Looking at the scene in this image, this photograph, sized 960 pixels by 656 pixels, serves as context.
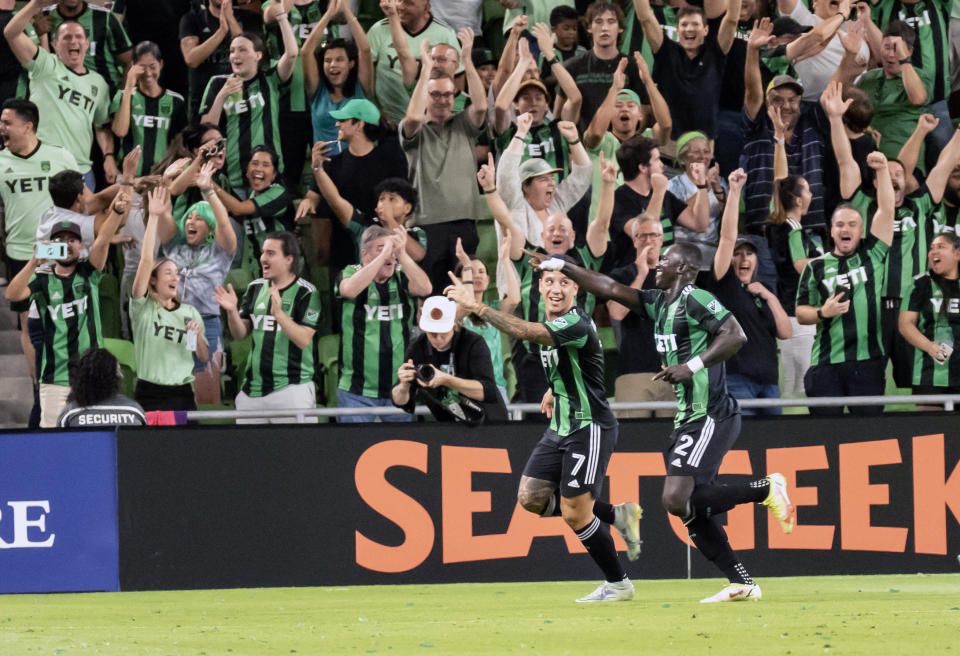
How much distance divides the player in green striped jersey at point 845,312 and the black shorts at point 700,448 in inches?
109

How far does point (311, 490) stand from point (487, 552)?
4.57 feet

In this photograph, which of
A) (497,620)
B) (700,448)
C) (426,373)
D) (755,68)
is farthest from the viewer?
(755,68)

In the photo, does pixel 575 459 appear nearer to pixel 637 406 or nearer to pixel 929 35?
pixel 637 406

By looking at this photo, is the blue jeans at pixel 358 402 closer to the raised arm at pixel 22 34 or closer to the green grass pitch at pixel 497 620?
the green grass pitch at pixel 497 620

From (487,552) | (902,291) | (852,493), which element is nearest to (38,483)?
(487,552)

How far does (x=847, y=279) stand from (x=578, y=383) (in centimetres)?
366

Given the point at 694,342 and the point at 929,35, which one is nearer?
the point at 694,342

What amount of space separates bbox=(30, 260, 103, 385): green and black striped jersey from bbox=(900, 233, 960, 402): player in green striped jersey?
6.65 metres

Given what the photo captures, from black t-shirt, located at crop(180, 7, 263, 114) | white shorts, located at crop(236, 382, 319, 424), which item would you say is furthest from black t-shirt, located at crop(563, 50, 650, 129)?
white shorts, located at crop(236, 382, 319, 424)

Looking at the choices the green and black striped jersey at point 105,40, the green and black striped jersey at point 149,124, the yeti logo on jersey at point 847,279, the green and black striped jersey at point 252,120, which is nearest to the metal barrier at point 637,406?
the yeti logo on jersey at point 847,279

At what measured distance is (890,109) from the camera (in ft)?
43.4

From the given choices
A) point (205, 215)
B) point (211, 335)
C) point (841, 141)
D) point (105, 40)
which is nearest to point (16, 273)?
point (205, 215)

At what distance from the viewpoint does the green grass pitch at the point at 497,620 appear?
6316 millimetres

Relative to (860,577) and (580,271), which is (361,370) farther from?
(860,577)
